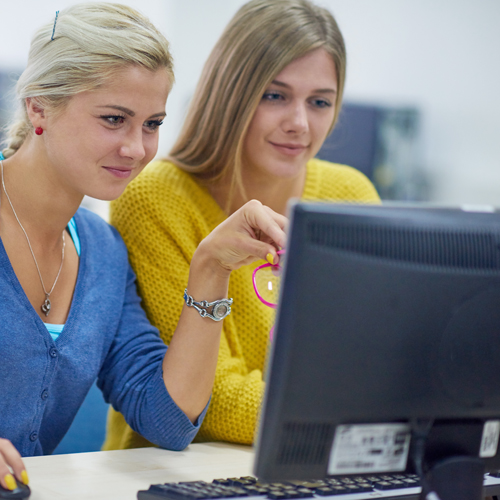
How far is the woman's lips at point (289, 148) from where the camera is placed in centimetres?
137

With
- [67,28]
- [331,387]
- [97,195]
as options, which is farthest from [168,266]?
[331,387]

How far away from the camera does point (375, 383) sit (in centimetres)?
59

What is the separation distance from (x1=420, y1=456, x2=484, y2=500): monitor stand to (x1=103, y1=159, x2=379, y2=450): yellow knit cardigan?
0.50m

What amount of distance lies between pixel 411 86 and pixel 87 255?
3714mm

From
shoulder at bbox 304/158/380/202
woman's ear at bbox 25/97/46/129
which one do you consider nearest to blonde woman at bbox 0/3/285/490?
woman's ear at bbox 25/97/46/129

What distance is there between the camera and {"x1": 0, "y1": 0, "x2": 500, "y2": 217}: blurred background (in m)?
3.73

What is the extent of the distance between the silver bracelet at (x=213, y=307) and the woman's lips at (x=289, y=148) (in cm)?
45

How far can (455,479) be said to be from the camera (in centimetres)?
64

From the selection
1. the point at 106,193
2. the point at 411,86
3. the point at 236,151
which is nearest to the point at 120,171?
the point at 106,193

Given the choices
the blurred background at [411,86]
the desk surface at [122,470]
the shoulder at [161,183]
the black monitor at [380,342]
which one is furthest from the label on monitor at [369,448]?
the blurred background at [411,86]

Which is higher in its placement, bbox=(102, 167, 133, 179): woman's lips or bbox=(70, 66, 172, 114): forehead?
bbox=(70, 66, 172, 114): forehead

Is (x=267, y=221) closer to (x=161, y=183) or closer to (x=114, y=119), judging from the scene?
(x=114, y=119)

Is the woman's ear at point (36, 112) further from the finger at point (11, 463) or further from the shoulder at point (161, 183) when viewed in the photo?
the finger at point (11, 463)

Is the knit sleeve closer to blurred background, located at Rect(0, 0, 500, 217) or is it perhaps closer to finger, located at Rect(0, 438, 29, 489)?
finger, located at Rect(0, 438, 29, 489)
